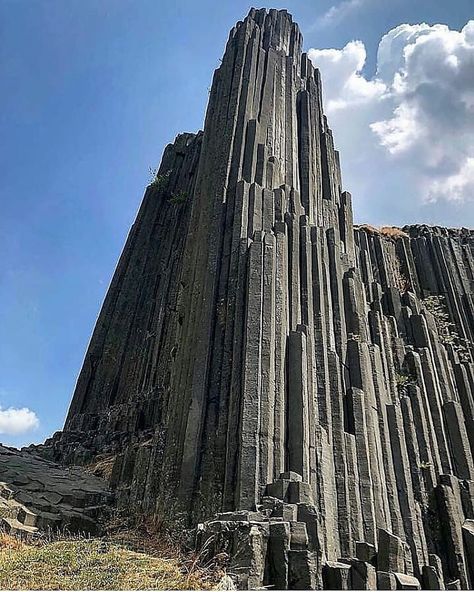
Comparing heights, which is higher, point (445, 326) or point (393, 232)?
point (393, 232)

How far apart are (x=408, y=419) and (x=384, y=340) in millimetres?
2841

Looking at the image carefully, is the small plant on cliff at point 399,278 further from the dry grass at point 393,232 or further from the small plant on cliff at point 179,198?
the small plant on cliff at point 179,198

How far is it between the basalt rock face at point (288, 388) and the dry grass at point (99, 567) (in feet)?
2.39

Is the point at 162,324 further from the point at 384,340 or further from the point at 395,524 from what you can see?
the point at 395,524

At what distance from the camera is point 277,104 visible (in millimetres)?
18656

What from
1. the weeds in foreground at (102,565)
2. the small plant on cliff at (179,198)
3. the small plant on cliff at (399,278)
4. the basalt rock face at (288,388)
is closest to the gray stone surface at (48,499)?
the basalt rock face at (288,388)

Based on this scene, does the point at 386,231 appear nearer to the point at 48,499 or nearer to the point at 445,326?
the point at 445,326

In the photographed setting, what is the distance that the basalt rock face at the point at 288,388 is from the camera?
9.92 meters

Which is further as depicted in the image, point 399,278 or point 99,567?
point 399,278

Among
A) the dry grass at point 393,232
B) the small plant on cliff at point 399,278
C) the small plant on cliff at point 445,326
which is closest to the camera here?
the small plant on cliff at point 445,326

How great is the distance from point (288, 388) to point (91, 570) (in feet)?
18.0

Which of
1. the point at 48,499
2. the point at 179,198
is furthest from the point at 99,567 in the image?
the point at 179,198

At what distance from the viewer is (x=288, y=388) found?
37.4 ft

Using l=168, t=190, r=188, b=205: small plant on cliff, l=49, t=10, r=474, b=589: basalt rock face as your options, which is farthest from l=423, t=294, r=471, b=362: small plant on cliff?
l=168, t=190, r=188, b=205: small plant on cliff
